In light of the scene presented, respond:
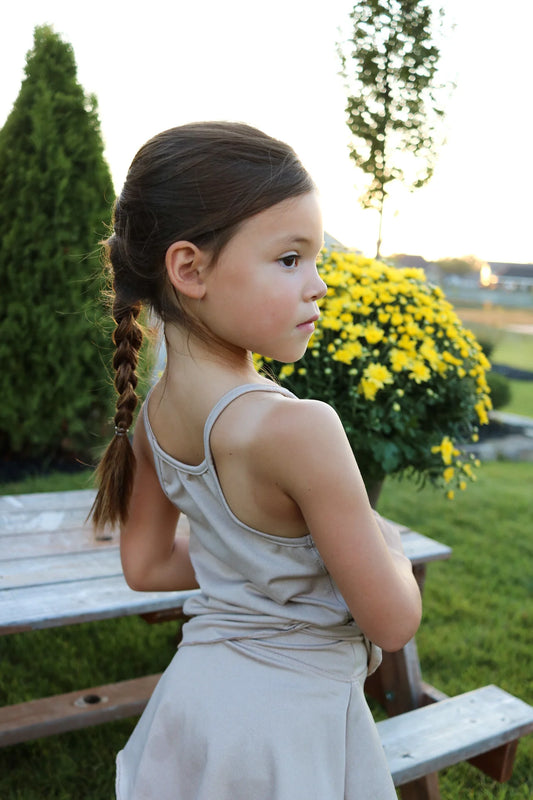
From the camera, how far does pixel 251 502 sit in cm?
101

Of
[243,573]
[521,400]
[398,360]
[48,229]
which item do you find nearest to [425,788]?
[398,360]

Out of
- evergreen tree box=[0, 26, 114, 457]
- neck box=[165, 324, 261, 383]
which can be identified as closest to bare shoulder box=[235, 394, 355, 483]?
neck box=[165, 324, 261, 383]

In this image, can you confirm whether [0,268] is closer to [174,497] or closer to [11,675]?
[11,675]

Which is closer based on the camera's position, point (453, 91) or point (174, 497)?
point (174, 497)

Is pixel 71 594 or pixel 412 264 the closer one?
pixel 71 594

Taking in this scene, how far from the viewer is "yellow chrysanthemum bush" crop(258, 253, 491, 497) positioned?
2.20 meters

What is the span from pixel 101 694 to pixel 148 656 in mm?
670

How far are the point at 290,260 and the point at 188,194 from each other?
164 millimetres

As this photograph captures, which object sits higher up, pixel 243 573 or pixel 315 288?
pixel 315 288

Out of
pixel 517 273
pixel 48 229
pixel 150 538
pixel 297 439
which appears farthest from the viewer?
pixel 517 273

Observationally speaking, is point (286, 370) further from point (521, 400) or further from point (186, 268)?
point (521, 400)

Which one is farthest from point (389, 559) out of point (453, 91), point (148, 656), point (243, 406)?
point (453, 91)

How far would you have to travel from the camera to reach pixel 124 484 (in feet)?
4.10

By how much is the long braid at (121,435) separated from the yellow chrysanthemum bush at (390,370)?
2.96 ft
